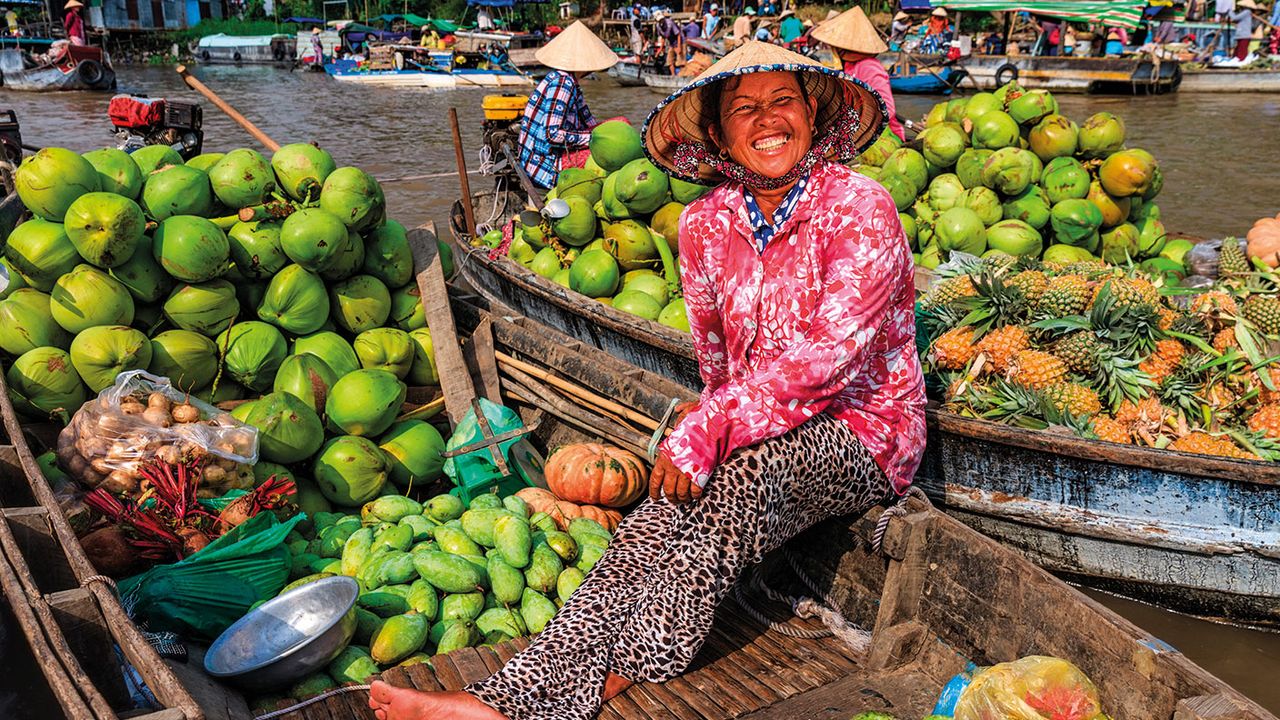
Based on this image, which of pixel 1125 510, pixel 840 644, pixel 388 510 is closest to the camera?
pixel 840 644

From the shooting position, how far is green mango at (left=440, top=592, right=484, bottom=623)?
2738 millimetres

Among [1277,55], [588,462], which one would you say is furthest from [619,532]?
[1277,55]

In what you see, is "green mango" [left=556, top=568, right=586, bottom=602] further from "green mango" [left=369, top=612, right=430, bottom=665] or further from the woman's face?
the woman's face

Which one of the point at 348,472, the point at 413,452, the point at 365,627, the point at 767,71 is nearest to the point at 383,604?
the point at 365,627

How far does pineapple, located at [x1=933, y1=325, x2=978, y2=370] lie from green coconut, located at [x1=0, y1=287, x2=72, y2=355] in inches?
143

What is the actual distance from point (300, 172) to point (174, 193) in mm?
520

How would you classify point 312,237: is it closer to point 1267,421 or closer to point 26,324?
point 26,324

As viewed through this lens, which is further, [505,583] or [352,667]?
[505,583]

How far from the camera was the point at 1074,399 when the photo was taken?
3596 millimetres

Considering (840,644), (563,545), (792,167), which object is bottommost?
(840,644)

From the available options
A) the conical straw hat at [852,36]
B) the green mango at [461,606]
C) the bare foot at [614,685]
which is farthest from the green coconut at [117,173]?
the conical straw hat at [852,36]

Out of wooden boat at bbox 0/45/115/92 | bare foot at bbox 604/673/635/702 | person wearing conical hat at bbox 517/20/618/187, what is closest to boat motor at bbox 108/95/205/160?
person wearing conical hat at bbox 517/20/618/187

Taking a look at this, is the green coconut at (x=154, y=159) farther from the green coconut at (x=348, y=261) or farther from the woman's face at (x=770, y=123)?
the woman's face at (x=770, y=123)

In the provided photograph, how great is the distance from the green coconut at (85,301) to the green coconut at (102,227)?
69mm
